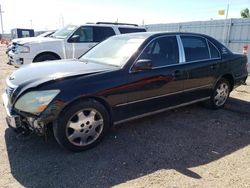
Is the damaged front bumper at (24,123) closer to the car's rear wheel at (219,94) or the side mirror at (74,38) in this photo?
the car's rear wheel at (219,94)

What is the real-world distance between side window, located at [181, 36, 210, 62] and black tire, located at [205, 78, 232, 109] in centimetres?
74

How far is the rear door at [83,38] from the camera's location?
8227 millimetres

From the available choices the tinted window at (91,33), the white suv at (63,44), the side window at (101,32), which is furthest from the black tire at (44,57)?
the side window at (101,32)

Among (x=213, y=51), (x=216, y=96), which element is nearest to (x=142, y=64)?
(x=213, y=51)

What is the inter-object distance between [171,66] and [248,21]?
887 centimetres

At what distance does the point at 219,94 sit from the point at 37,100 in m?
3.87

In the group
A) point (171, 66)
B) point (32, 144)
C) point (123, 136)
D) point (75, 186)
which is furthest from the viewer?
point (171, 66)

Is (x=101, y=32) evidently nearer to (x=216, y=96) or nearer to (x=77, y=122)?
(x=216, y=96)

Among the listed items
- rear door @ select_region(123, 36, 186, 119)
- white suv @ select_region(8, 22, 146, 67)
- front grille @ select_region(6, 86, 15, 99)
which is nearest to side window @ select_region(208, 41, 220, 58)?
rear door @ select_region(123, 36, 186, 119)

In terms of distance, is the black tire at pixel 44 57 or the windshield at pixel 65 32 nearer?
the black tire at pixel 44 57

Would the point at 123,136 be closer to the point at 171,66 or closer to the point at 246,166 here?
the point at 171,66

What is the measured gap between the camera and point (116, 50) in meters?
4.13

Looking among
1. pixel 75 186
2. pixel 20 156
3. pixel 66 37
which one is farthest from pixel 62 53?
pixel 75 186

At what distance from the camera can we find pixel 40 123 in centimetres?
307
